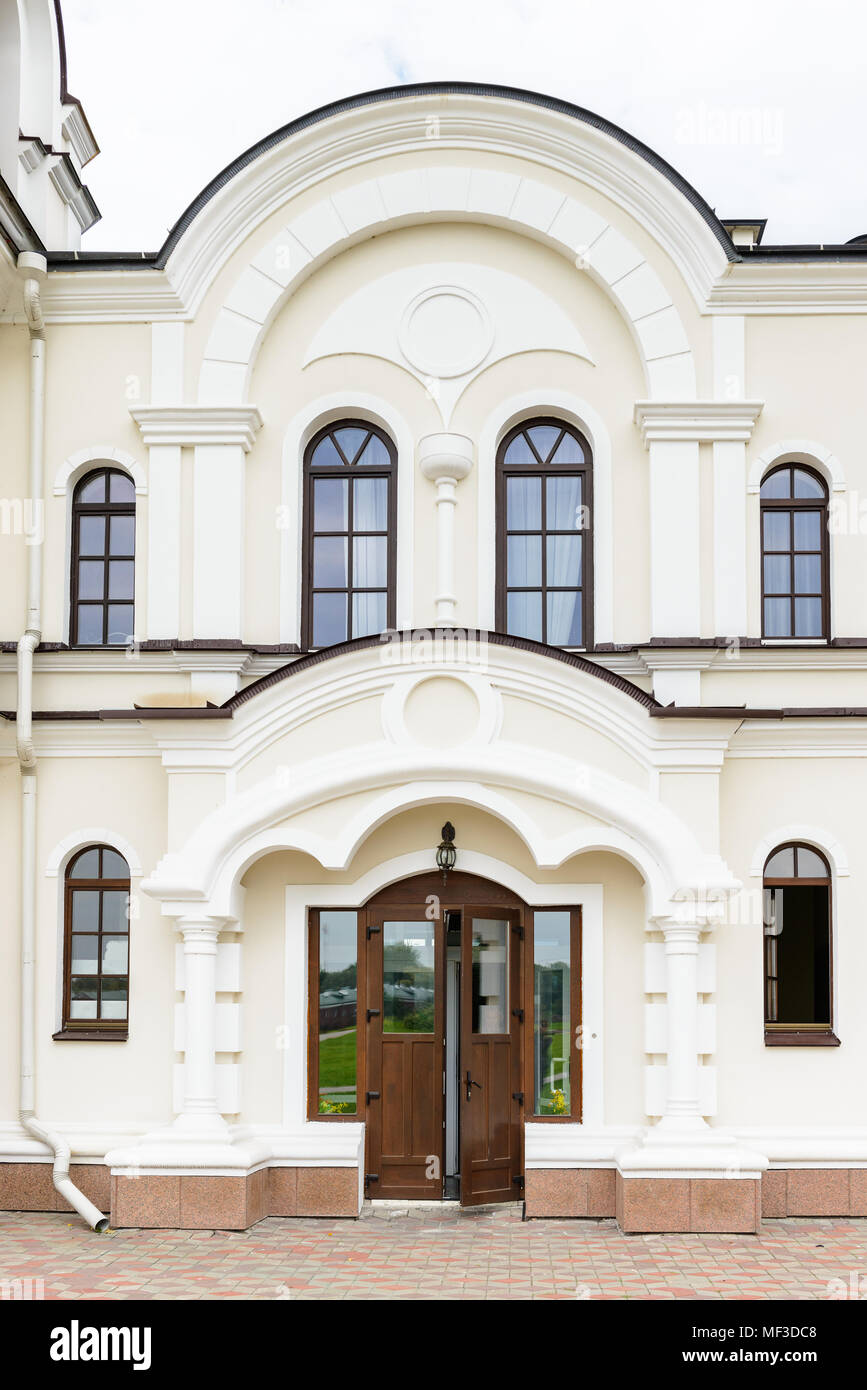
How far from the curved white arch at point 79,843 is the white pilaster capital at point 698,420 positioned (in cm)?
556

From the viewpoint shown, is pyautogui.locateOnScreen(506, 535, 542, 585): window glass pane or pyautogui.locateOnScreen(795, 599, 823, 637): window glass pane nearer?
pyautogui.locateOnScreen(795, 599, 823, 637): window glass pane

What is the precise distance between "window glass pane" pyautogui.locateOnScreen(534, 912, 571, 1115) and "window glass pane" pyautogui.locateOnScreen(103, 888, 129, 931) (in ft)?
11.2

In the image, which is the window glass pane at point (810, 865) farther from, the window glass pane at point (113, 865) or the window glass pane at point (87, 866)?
the window glass pane at point (87, 866)

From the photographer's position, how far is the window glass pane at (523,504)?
1267cm

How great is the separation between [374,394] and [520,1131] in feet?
20.7

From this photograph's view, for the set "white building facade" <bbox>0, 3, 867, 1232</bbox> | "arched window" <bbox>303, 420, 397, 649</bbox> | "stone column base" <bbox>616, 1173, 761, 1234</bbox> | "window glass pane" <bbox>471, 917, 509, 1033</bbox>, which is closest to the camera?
"stone column base" <bbox>616, 1173, 761, 1234</bbox>

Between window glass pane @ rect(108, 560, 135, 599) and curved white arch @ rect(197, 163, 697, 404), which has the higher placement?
curved white arch @ rect(197, 163, 697, 404)

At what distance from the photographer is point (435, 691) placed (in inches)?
449

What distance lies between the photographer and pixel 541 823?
37.5 feet

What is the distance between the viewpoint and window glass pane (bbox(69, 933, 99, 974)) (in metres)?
12.2

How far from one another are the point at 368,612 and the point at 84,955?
376 centimetres

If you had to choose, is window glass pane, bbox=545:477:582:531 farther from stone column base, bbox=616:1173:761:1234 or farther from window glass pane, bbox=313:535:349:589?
stone column base, bbox=616:1173:761:1234

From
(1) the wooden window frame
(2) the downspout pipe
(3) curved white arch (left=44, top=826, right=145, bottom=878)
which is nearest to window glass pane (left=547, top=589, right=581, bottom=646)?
(1) the wooden window frame

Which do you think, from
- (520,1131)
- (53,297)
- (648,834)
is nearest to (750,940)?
(648,834)
